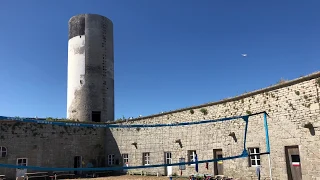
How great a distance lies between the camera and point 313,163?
10984mm

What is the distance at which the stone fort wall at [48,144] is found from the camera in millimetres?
18797

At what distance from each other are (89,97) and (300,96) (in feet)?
60.6

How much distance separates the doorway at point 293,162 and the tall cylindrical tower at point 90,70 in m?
17.3

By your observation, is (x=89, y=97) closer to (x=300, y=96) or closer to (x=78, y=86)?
(x=78, y=86)

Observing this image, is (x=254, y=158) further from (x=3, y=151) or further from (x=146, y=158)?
(x=3, y=151)

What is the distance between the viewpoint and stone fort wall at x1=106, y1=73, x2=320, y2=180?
11297 mm

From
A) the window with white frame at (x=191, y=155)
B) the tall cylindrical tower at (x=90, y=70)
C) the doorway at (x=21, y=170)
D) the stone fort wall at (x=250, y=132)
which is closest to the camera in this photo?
the stone fort wall at (x=250, y=132)

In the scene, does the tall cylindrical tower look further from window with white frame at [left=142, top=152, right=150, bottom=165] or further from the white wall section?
window with white frame at [left=142, top=152, right=150, bottom=165]

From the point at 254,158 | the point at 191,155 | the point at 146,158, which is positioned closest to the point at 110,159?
the point at 146,158

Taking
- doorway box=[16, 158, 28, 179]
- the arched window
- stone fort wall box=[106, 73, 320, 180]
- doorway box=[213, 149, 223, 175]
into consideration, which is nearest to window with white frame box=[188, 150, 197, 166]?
stone fort wall box=[106, 73, 320, 180]

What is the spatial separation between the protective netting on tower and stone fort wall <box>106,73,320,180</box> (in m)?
0.06

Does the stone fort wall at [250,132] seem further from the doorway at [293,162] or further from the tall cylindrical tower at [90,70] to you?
the tall cylindrical tower at [90,70]

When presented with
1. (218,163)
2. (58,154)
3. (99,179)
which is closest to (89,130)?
(58,154)

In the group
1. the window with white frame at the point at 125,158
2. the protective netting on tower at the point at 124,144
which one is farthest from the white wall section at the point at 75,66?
the window with white frame at the point at 125,158
